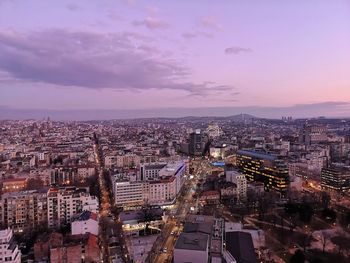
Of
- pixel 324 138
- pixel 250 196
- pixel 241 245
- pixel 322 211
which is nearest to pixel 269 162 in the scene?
pixel 250 196

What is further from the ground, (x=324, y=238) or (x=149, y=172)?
(x=149, y=172)

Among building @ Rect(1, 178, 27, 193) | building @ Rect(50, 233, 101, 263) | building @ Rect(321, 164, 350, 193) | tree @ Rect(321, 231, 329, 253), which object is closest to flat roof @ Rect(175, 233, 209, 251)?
building @ Rect(50, 233, 101, 263)

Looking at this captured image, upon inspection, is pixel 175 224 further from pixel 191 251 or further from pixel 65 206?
pixel 191 251

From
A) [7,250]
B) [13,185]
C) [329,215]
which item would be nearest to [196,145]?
[13,185]

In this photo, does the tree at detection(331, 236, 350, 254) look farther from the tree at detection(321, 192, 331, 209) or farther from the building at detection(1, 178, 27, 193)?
the building at detection(1, 178, 27, 193)

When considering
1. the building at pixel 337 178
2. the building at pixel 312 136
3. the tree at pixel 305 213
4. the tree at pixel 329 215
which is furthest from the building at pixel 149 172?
the building at pixel 312 136

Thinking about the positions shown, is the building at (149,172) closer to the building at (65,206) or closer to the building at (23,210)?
the building at (65,206)

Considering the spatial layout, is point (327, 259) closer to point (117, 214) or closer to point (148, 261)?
point (148, 261)

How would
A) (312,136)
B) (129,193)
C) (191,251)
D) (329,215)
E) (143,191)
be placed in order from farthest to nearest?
1. (312,136)
2. (143,191)
3. (129,193)
4. (329,215)
5. (191,251)
